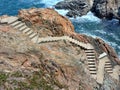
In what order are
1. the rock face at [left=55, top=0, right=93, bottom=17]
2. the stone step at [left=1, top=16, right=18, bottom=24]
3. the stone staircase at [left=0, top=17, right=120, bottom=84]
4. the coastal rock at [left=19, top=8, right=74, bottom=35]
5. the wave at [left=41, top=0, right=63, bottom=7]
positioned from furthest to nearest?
the wave at [left=41, top=0, right=63, bottom=7], the rock face at [left=55, top=0, right=93, bottom=17], the coastal rock at [left=19, top=8, right=74, bottom=35], the stone step at [left=1, top=16, right=18, bottom=24], the stone staircase at [left=0, top=17, right=120, bottom=84]

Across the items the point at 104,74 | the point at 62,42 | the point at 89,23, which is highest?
the point at 62,42

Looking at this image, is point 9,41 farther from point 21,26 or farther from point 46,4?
point 46,4

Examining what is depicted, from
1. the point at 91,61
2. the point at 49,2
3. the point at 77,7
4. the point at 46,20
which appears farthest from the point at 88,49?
the point at 49,2

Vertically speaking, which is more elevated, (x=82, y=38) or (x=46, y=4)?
(x=82, y=38)

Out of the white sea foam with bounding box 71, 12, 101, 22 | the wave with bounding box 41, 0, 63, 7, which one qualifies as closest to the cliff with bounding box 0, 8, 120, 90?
the white sea foam with bounding box 71, 12, 101, 22

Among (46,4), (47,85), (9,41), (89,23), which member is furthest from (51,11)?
(46,4)

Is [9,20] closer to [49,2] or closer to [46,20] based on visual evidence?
[46,20]

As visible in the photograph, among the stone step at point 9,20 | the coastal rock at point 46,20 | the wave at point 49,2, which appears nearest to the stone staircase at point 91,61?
the coastal rock at point 46,20

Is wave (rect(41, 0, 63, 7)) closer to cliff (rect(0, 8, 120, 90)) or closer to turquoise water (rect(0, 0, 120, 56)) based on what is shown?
turquoise water (rect(0, 0, 120, 56))
